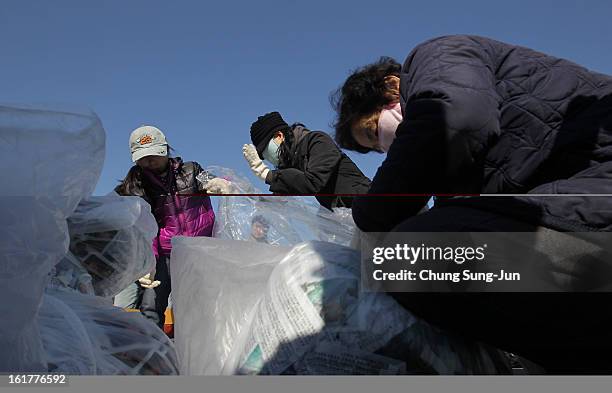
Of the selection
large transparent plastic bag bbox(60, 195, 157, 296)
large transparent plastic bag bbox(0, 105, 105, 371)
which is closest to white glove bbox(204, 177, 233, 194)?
large transparent plastic bag bbox(60, 195, 157, 296)

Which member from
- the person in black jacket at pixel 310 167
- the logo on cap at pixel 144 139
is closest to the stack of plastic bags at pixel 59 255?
the person in black jacket at pixel 310 167

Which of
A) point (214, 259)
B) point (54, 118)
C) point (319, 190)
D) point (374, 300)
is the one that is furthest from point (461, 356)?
point (319, 190)

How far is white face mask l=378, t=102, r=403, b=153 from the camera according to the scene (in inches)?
50.8

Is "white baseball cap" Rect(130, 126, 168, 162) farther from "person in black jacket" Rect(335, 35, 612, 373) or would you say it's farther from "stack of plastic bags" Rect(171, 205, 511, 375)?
"person in black jacket" Rect(335, 35, 612, 373)

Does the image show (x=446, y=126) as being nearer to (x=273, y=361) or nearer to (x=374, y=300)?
(x=374, y=300)

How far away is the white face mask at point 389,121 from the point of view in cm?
129

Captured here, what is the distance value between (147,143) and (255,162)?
28.3 inches

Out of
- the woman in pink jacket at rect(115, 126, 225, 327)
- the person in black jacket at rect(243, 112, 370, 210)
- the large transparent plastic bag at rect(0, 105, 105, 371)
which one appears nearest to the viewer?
the large transparent plastic bag at rect(0, 105, 105, 371)

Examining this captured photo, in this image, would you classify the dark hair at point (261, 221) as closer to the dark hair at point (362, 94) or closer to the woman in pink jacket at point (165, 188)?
the woman in pink jacket at point (165, 188)

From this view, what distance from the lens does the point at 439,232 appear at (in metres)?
0.94

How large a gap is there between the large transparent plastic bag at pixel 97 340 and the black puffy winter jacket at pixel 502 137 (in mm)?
493

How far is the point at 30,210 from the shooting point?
35.1 inches

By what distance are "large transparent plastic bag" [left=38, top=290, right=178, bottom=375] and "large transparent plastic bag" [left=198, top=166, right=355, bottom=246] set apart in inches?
25.4

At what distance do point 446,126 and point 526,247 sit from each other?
9.3 inches
